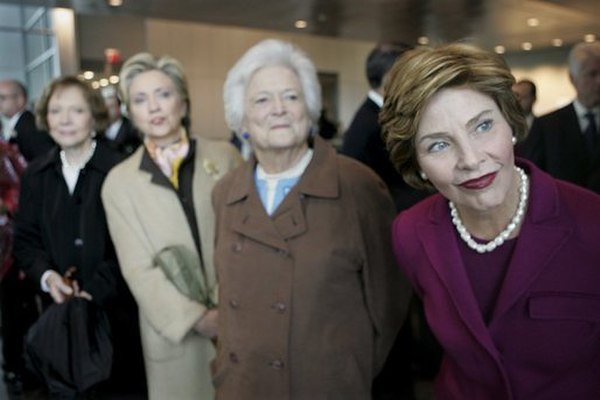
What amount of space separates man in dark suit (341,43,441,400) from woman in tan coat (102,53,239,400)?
84 cm

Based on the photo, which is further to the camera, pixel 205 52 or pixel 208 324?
pixel 205 52

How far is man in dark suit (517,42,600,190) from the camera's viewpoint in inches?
131

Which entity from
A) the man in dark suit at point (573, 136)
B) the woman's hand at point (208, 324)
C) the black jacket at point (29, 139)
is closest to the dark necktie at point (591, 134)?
the man in dark suit at point (573, 136)

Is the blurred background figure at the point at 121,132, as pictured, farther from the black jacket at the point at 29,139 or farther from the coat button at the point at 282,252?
the coat button at the point at 282,252

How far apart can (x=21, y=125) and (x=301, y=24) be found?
8.51m

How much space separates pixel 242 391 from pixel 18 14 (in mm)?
11259

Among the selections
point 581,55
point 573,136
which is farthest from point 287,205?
point 581,55

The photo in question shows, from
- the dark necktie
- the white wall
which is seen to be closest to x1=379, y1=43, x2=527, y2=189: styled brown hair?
the dark necktie

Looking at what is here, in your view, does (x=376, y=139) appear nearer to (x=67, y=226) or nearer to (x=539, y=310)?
(x=67, y=226)

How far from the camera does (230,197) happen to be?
7.37 feet

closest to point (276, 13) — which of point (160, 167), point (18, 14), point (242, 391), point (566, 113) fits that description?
point (18, 14)

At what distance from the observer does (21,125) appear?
5.32 m

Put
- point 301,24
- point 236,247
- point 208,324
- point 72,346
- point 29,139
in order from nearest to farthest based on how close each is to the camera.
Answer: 1. point 236,247
2. point 208,324
3. point 72,346
4. point 29,139
5. point 301,24

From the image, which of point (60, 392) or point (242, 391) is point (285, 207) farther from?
point (60, 392)
